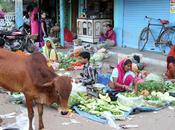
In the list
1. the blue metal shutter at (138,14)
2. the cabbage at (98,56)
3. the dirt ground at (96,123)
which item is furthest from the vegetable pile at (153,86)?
the blue metal shutter at (138,14)

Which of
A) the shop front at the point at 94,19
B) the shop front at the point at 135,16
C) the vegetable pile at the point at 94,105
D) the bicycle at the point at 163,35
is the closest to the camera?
the vegetable pile at the point at 94,105

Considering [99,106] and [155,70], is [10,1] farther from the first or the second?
[99,106]

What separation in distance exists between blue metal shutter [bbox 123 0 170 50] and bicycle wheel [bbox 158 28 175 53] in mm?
545

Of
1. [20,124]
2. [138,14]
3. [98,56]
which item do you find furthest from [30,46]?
[20,124]

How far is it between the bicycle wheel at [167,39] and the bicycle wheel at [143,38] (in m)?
0.76

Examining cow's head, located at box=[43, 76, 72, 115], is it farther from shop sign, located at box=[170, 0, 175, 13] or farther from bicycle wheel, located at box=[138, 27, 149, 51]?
bicycle wheel, located at box=[138, 27, 149, 51]

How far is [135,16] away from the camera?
13969 mm

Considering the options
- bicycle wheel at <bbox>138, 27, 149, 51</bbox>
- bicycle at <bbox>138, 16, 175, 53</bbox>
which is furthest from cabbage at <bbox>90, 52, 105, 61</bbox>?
bicycle at <bbox>138, 16, 175, 53</bbox>

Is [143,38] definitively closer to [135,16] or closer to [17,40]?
Answer: [135,16]

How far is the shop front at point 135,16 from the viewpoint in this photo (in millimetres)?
12648

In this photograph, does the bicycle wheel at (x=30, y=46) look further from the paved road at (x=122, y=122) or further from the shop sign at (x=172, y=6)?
the paved road at (x=122, y=122)

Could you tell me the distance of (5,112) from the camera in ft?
23.8

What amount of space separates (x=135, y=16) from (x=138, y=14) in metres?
0.18

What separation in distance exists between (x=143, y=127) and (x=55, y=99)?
71.8 inches
